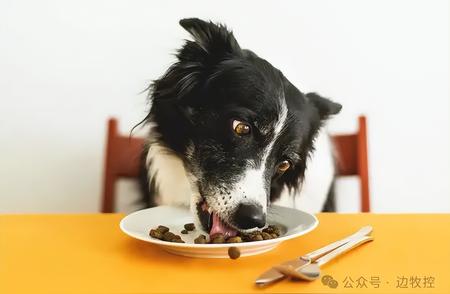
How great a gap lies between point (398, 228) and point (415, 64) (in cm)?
89

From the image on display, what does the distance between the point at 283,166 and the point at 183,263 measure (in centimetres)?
50

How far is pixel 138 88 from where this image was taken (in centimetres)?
168

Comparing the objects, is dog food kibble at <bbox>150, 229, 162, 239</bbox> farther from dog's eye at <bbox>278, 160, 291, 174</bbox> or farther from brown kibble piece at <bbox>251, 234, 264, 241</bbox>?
dog's eye at <bbox>278, 160, 291, 174</bbox>

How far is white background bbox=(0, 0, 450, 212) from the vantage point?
5.37 ft

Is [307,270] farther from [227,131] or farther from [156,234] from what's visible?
[227,131]

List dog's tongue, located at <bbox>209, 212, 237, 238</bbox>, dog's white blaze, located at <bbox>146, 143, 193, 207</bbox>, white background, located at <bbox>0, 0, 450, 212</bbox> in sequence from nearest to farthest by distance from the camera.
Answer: dog's tongue, located at <bbox>209, 212, 237, 238</bbox> < dog's white blaze, located at <bbox>146, 143, 193, 207</bbox> < white background, located at <bbox>0, 0, 450, 212</bbox>

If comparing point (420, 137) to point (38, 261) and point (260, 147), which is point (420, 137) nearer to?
point (260, 147)

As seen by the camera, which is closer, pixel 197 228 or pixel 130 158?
pixel 197 228

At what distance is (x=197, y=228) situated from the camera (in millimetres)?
1152

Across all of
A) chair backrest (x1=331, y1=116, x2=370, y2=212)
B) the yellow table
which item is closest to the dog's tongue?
the yellow table

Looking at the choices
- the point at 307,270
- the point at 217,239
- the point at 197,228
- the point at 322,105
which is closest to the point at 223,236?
the point at 217,239

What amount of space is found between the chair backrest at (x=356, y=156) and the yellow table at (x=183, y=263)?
1.52 ft

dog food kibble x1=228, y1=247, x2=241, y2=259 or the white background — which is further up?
the white background

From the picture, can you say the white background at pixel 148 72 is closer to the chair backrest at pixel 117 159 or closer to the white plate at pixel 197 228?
the chair backrest at pixel 117 159
